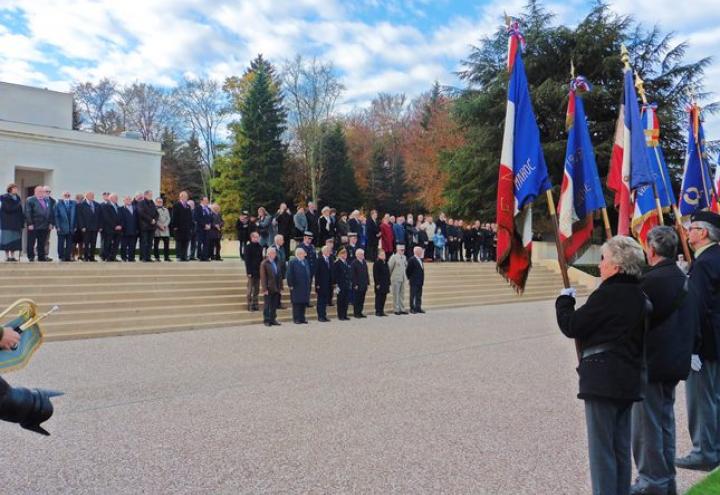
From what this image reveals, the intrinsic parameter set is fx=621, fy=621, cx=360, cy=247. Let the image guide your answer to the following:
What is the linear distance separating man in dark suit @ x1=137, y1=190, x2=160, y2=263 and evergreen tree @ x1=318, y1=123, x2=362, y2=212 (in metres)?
33.7

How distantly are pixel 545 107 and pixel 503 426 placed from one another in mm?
29180

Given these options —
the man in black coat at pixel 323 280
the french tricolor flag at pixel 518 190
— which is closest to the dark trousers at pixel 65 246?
the man in black coat at pixel 323 280

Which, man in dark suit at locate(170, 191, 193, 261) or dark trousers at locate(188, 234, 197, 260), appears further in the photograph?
dark trousers at locate(188, 234, 197, 260)

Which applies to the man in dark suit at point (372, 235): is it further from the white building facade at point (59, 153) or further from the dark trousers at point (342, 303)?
the white building facade at point (59, 153)

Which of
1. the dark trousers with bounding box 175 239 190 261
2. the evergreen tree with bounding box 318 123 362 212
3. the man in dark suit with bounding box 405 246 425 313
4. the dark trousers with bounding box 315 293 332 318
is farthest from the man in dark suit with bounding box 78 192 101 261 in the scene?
the evergreen tree with bounding box 318 123 362 212

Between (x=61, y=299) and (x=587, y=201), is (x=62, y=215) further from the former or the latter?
(x=587, y=201)

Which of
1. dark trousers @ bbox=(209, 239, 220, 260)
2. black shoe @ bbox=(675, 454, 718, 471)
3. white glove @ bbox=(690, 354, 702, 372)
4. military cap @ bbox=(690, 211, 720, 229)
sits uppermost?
military cap @ bbox=(690, 211, 720, 229)

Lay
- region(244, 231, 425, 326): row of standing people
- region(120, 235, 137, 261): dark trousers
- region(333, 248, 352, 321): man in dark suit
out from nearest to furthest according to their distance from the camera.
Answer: region(244, 231, 425, 326): row of standing people < region(333, 248, 352, 321): man in dark suit < region(120, 235, 137, 261): dark trousers

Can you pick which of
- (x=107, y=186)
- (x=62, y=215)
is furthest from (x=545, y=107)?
(x=62, y=215)

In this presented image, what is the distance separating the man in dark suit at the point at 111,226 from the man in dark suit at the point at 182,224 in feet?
4.96

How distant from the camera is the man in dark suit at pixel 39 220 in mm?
14422

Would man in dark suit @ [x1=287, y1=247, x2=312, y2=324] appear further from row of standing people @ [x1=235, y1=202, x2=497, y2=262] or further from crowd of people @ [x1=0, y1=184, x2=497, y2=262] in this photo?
row of standing people @ [x1=235, y1=202, x2=497, y2=262]

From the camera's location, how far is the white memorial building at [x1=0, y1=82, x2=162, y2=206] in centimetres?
2391

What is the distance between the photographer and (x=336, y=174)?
50.7 meters
